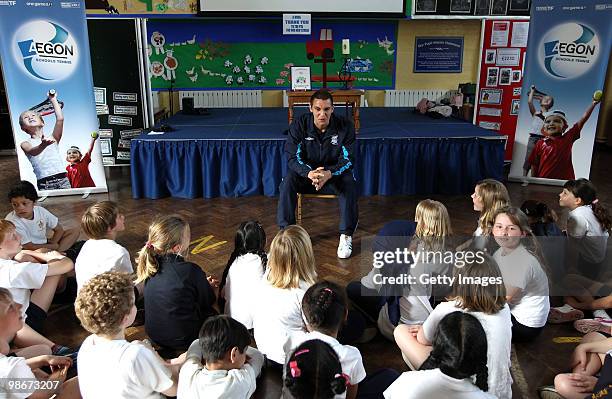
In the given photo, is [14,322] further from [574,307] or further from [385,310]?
[574,307]

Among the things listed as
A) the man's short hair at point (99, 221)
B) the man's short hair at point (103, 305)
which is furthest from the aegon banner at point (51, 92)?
the man's short hair at point (103, 305)

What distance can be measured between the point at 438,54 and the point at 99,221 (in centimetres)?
626

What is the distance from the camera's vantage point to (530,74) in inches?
207

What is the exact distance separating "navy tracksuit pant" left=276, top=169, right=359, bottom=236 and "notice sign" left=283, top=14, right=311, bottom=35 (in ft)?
12.6

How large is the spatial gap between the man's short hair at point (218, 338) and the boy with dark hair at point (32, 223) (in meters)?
2.13

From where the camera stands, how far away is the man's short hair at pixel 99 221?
8.38ft

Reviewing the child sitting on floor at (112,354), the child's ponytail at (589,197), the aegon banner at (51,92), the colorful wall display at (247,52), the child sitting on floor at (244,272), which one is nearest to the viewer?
the child sitting on floor at (112,354)

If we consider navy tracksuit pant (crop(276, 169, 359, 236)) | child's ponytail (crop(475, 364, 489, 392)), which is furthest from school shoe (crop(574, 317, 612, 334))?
navy tracksuit pant (crop(276, 169, 359, 236))

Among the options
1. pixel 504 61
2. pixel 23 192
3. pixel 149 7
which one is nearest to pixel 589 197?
pixel 23 192

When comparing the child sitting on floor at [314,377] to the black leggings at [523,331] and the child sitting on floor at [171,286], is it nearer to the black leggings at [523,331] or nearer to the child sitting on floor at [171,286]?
the child sitting on floor at [171,286]

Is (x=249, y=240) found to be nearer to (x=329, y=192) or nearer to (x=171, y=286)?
(x=171, y=286)

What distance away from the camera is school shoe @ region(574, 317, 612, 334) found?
2.63m

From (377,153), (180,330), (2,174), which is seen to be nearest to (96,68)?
(2,174)

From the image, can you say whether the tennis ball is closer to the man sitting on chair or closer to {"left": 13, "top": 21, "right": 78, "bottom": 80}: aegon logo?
the man sitting on chair
